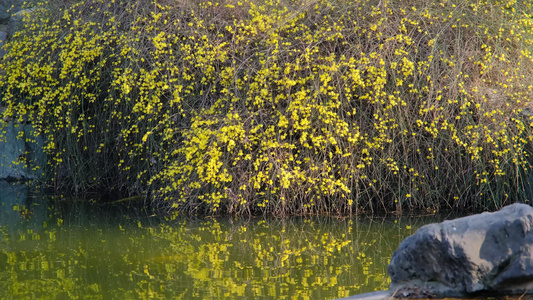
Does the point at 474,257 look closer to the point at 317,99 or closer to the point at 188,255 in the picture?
the point at 188,255

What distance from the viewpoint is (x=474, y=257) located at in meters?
3.08

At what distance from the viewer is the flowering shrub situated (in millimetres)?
5590

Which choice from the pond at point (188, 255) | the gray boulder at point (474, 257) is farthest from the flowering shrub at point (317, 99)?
the gray boulder at point (474, 257)

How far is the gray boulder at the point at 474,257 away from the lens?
307 cm

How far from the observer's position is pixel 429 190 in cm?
584

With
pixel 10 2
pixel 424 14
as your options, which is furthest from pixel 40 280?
pixel 10 2

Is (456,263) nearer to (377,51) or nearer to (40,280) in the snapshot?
(40,280)

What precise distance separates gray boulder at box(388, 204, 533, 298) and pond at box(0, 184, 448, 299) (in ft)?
2.15

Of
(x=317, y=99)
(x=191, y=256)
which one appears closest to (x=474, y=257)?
(x=191, y=256)

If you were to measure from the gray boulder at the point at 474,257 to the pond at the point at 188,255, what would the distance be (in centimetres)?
65

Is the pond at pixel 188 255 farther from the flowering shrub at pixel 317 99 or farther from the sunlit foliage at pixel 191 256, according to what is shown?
the flowering shrub at pixel 317 99

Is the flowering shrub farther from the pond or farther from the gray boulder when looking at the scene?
the gray boulder

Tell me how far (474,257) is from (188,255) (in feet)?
7.04

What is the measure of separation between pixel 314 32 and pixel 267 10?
60 cm
